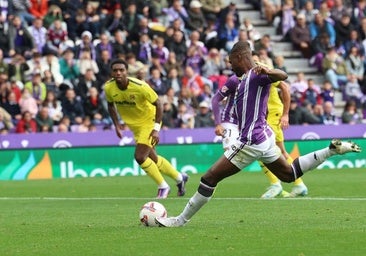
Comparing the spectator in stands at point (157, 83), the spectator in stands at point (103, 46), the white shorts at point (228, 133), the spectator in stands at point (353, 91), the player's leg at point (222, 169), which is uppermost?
the player's leg at point (222, 169)

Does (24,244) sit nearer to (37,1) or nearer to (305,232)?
(305,232)

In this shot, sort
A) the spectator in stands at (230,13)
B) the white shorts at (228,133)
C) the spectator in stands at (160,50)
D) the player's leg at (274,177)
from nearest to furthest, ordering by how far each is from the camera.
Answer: the white shorts at (228,133), the player's leg at (274,177), the spectator in stands at (160,50), the spectator in stands at (230,13)

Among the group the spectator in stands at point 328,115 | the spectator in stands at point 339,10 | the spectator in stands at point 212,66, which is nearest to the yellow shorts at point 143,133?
the spectator in stands at point 328,115

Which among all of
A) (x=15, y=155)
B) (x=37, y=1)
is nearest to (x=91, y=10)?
(x=37, y=1)

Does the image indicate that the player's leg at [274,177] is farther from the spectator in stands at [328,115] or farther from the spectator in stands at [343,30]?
the spectator in stands at [343,30]

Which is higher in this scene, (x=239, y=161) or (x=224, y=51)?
(x=239, y=161)

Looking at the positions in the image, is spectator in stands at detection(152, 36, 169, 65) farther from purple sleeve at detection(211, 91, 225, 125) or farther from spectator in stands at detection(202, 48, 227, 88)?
purple sleeve at detection(211, 91, 225, 125)

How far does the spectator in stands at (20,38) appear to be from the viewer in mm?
30094

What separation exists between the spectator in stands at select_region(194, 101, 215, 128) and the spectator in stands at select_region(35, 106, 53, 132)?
12.7 ft

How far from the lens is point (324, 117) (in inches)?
1211

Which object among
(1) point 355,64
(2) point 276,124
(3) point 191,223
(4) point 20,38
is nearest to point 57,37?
(4) point 20,38

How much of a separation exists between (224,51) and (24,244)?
21.2 m

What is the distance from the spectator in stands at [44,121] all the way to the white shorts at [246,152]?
50.6 ft

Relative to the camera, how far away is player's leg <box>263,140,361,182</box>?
521 inches
